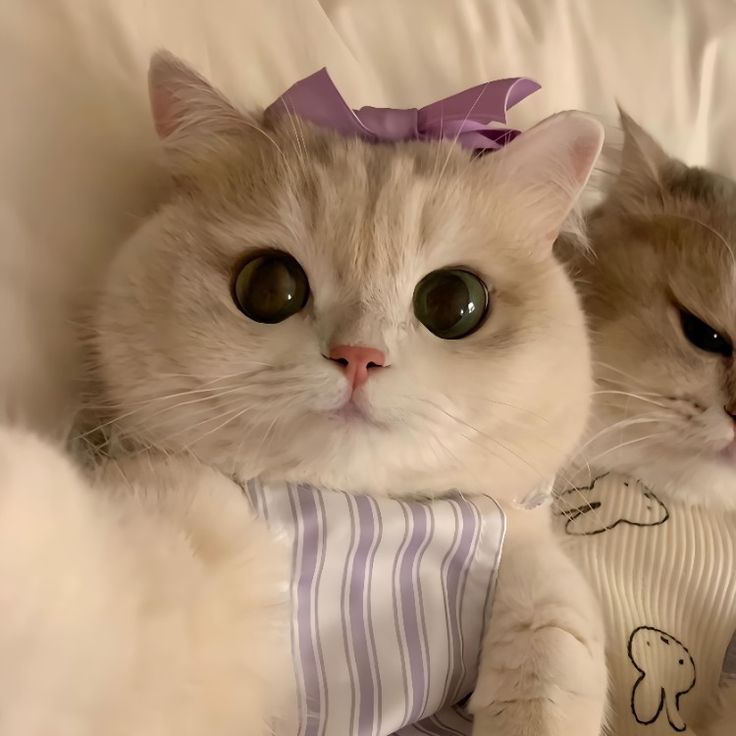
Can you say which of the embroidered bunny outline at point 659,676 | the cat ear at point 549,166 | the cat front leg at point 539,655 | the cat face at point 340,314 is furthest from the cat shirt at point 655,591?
the cat ear at point 549,166

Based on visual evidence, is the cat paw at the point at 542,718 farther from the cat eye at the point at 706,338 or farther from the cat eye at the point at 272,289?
the cat eye at the point at 706,338

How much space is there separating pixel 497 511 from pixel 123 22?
2.59 feet

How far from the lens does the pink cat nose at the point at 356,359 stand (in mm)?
770

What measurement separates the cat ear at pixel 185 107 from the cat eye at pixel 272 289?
21 cm

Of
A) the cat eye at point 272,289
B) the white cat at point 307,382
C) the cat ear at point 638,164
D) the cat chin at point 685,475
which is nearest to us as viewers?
the white cat at point 307,382

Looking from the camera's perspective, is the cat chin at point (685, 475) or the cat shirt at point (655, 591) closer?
the cat shirt at point (655, 591)

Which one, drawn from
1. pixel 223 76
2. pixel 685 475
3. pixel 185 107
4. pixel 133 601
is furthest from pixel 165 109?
pixel 685 475

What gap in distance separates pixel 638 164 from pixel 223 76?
2.25 ft

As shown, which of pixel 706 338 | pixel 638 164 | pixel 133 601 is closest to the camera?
pixel 133 601

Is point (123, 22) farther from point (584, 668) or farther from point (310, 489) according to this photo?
point (584, 668)

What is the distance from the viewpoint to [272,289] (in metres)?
0.84

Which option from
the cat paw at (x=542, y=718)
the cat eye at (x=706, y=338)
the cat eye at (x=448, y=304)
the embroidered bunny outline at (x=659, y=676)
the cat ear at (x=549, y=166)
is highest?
the cat ear at (x=549, y=166)

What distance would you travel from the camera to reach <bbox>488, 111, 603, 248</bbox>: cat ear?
0.98 meters

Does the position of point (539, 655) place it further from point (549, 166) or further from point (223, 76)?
point (223, 76)
